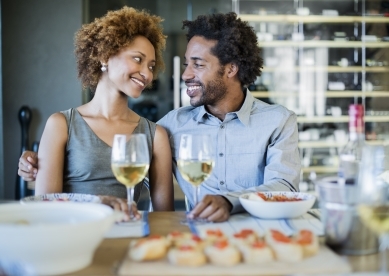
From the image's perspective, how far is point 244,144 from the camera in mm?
2158

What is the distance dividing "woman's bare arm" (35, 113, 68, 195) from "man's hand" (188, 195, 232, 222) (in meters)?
0.59

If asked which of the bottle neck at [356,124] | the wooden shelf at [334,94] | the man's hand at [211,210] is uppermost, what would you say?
the wooden shelf at [334,94]

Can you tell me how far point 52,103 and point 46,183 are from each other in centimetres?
258

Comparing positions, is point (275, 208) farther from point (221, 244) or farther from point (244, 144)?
point (244, 144)

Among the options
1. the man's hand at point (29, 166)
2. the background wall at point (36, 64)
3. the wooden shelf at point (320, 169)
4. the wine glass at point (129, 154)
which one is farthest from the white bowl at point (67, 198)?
the wooden shelf at point (320, 169)

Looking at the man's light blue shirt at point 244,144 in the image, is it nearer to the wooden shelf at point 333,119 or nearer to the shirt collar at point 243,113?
the shirt collar at point 243,113

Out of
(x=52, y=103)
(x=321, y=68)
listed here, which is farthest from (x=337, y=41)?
(x=52, y=103)

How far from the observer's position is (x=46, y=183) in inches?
73.3

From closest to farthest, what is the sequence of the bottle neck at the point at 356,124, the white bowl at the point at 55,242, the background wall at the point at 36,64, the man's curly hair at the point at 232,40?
the white bowl at the point at 55,242
the bottle neck at the point at 356,124
the man's curly hair at the point at 232,40
the background wall at the point at 36,64

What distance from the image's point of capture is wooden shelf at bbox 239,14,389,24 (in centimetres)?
490

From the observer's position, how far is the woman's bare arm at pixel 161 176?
2035mm

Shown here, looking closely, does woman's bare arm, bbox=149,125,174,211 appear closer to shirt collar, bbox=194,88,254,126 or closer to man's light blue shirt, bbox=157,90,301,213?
man's light blue shirt, bbox=157,90,301,213

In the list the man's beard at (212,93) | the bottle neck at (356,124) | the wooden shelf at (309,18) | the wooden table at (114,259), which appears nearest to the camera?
the wooden table at (114,259)

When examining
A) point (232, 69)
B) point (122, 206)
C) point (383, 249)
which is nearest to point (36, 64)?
point (232, 69)
